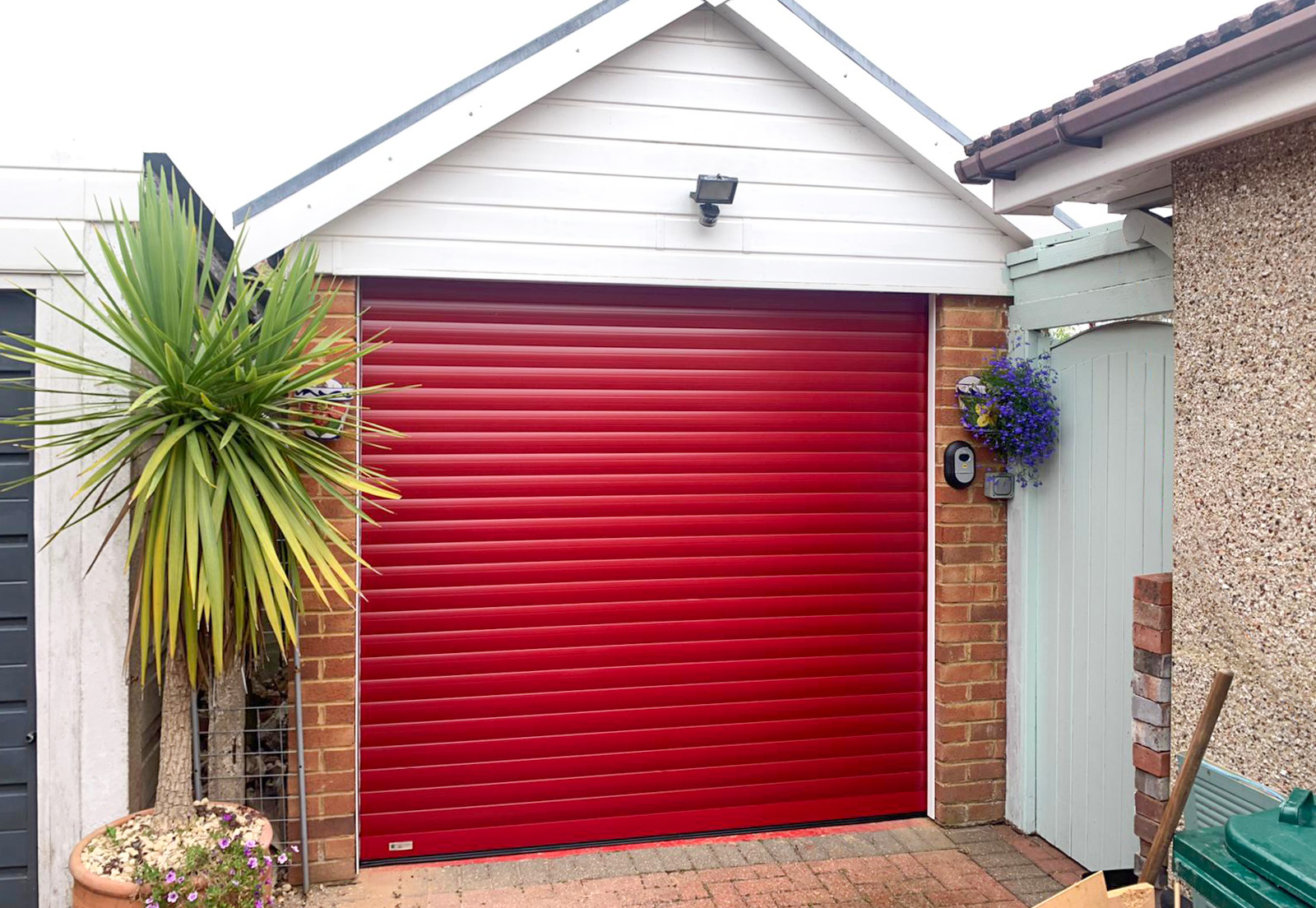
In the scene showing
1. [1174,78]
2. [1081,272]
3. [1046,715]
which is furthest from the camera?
[1046,715]

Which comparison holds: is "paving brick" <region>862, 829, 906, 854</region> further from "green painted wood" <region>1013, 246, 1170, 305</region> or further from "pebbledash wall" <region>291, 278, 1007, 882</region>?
"green painted wood" <region>1013, 246, 1170, 305</region>

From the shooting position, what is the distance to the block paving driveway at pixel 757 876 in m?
4.62

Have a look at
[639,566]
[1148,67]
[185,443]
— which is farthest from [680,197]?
[185,443]

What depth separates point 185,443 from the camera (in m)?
3.71

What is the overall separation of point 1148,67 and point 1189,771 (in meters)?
2.26

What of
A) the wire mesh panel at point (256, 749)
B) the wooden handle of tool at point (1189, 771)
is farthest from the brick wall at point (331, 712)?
the wooden handle of tool at point (1189, 771)

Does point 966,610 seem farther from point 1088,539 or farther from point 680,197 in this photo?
point 680,197

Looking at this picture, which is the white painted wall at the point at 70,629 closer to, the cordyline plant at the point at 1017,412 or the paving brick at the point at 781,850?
the paving brick at the point at 781,850

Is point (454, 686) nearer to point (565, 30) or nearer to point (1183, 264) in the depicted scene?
point (565, 30)

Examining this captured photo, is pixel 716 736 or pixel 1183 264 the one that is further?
pixel 716 736

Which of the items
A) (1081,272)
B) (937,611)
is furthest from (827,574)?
(1081,272)

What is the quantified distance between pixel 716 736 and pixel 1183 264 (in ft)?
11.0

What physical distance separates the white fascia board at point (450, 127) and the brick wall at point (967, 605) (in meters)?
2.25

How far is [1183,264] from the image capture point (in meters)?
3.51
